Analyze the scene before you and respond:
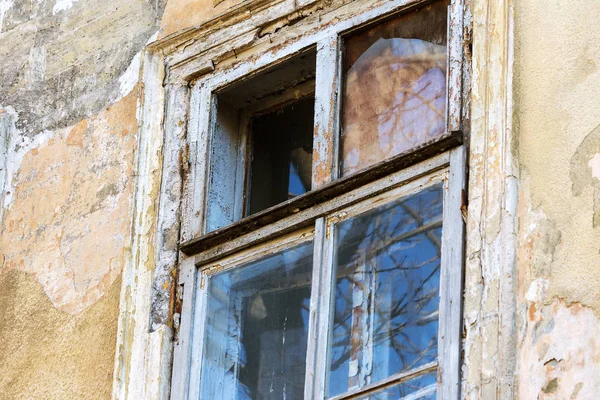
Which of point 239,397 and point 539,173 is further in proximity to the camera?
point 239,397

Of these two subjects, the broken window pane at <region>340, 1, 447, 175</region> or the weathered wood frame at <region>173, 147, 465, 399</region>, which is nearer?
the weathered wood frame at <region>173, 147, 465, 399</region>

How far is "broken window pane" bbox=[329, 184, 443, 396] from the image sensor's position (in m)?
3.97

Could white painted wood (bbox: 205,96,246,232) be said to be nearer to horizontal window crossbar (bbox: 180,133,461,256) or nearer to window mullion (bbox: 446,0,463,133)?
horizontal window crossbar (bbox: 180,133,461,256)

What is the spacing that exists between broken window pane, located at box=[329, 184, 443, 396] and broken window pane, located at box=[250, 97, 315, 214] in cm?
54

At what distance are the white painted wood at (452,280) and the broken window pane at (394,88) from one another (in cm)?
23

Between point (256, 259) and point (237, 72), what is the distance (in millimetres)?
674

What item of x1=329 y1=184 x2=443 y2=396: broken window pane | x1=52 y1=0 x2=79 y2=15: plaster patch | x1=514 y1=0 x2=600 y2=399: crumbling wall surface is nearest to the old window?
x1=329 y1=184 x2=443 y2=396: broken window pane

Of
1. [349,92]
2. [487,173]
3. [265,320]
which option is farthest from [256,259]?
[487,173]

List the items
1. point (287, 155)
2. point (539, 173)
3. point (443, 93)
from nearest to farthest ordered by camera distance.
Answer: point (539, 173) → point (443, 93) → point (287, 155)

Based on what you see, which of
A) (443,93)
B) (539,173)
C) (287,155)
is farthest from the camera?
(287,155)

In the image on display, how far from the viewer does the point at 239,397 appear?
14.3 ft

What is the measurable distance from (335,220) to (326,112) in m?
0.38

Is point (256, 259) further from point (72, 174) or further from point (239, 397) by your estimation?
point (72, 174)

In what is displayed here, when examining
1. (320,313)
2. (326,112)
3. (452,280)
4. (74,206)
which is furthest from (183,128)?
(452,280)
